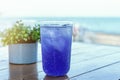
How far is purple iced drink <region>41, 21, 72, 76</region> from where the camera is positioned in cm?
101

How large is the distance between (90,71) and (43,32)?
0.26 meters

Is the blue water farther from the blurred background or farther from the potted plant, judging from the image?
the potted plant

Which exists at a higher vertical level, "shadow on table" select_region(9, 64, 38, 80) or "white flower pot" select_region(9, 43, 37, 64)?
"white flower pot" select_region(9, 43, 37, 64)

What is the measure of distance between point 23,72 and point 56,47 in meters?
0.19

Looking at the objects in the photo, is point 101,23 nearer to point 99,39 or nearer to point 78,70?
point 99,39

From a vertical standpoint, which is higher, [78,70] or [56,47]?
[56,47]

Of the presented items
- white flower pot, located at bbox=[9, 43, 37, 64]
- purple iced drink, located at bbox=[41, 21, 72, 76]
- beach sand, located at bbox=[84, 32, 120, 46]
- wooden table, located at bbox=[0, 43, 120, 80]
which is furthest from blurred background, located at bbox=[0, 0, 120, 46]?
purple iced drink, located at bbox=[41, 21, 72, 76]

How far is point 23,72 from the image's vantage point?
1.08 m

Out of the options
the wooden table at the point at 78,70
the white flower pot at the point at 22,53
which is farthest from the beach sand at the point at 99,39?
the white flower pot at the point at 22,53

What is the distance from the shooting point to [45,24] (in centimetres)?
105
